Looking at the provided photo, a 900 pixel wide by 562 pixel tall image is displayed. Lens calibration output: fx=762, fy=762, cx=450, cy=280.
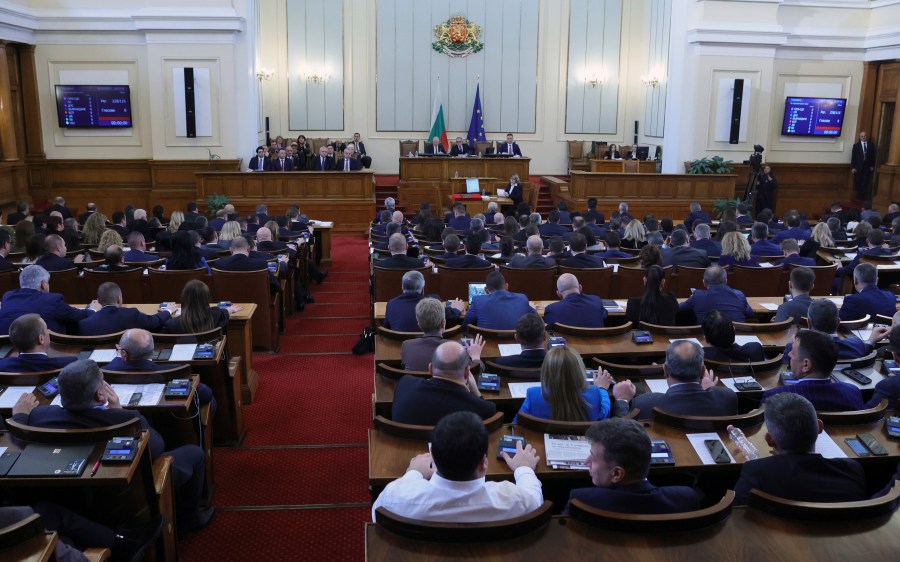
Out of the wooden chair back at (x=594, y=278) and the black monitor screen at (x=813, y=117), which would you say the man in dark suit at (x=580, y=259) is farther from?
the black monitor screen at (x=813, y=117)

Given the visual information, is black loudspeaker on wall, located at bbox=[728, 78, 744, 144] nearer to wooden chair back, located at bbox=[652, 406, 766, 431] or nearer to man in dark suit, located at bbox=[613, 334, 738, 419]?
man in dark suit, located at bbox=[613, 334, 738, 419]

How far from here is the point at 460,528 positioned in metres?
2.39

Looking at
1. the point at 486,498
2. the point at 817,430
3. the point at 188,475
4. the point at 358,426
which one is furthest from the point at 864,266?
the point at 188,475

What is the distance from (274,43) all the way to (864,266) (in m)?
Result: 14.6

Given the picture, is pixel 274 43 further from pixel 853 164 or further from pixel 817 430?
pixel 817 430

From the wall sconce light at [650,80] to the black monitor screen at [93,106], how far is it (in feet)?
36.6

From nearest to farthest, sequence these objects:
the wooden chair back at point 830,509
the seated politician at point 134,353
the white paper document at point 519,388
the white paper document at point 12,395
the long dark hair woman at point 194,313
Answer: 1. the wooden chair back at point 830,509
2. the white paper document at point 12,395
3. the white paper document at point 519,388
4. the seated politician at point 134,353
5. the long dark hair woman at point 194,313

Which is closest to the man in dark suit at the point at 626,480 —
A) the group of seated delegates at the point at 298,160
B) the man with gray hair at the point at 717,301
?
the man with gray hair at the point at 717,301

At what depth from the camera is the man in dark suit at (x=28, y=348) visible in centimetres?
408

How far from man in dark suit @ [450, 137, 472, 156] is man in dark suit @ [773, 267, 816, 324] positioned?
10.8 m

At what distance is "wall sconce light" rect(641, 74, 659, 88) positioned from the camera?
1723 centimetres

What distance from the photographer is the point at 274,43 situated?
17.4 meters

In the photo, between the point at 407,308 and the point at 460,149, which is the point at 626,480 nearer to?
the point at 407,308

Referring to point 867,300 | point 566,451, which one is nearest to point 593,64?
point 867,300
